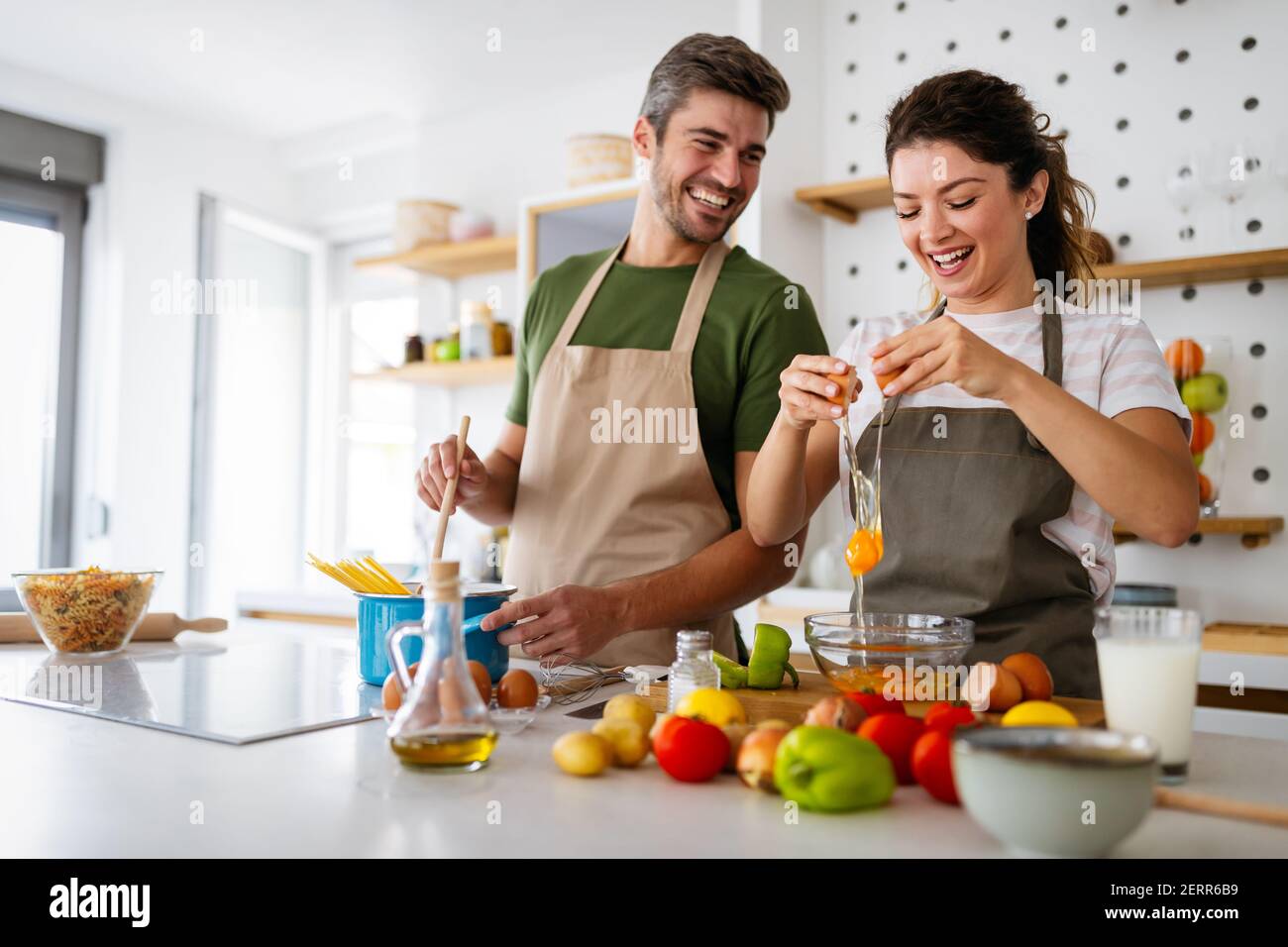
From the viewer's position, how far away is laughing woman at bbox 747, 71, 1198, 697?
1324 millimetres

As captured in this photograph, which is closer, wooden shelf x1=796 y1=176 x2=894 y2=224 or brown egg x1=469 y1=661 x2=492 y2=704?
brown egg x1=469 y1=661 x2=492 y2=704

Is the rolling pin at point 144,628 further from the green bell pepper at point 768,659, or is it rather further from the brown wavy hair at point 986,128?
the brown wavy hair at point 986,128

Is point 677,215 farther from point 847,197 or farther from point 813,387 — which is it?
point 847,197

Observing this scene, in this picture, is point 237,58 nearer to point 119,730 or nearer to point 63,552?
point 63,552

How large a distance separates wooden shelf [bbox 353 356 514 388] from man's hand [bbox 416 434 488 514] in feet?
6.94

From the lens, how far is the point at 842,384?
1294 mm

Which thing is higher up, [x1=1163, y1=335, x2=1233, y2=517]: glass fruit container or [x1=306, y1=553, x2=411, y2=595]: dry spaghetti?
[x1=1163, y1=335, x2=1233, y2=517]: glass fruit container

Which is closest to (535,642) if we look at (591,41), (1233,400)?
(1233,400)

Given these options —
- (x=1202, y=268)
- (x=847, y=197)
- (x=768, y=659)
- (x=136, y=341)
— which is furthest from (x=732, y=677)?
(x=136, y=341)

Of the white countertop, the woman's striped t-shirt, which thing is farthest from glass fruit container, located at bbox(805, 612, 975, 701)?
the woman's striped t-shirt

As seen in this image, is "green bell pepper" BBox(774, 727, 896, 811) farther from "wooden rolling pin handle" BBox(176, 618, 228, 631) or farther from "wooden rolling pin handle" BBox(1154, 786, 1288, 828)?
"wooden rolling pin handle" BBox(176, 618, 228, 631)
